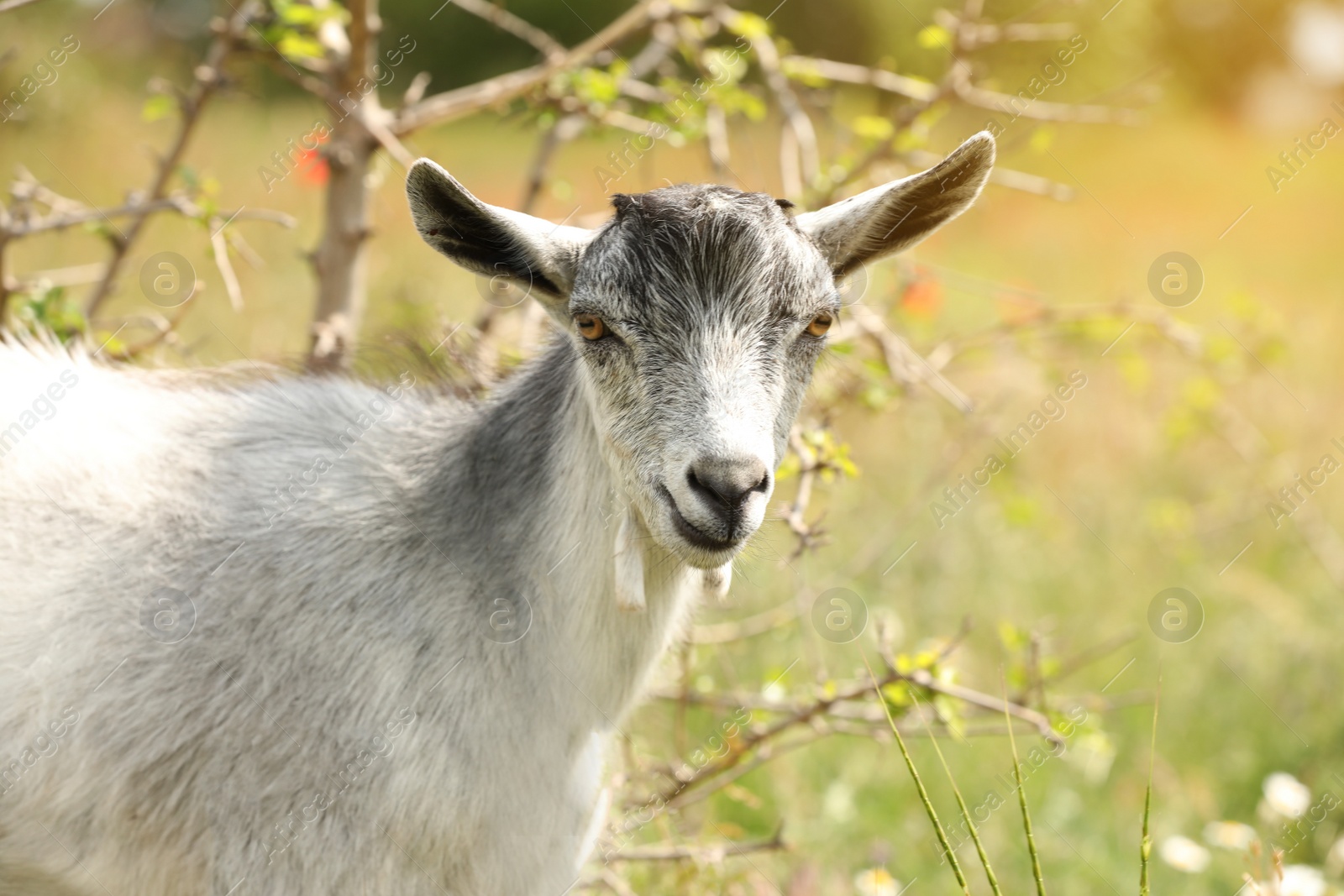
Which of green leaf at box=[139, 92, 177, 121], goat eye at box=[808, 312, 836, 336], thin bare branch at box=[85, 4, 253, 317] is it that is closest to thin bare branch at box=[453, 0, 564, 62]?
thin bare branch at box=[85, 4, 253, 317]

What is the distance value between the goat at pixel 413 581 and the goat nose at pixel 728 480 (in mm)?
72

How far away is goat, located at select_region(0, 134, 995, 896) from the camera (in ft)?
10.7

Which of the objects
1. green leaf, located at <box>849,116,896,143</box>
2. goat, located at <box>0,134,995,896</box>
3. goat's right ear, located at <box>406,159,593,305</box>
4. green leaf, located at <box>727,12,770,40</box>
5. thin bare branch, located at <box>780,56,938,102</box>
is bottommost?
goat, located at <box>0,134,995,896</box>

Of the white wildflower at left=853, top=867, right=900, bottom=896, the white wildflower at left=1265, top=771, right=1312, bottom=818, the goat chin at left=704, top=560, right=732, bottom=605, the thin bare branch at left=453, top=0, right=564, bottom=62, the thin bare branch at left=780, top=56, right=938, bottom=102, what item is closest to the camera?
the goat chin at left=704, top=560, right=732, bottom=605

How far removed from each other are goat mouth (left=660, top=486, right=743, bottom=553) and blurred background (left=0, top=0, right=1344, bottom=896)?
595mm

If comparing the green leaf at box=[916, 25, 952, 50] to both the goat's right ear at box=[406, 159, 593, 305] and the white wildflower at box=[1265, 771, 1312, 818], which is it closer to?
the goat's right ear at box=[406, 159, 593, 305]

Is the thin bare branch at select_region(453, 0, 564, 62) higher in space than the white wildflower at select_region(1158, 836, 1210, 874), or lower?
higher

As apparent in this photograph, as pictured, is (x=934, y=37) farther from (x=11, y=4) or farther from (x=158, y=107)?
(x=11, y=4)

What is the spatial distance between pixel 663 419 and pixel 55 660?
2048 mm

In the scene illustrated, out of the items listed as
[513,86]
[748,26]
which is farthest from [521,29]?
[748,26]

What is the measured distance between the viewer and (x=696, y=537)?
3004 millimetres

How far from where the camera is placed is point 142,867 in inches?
133

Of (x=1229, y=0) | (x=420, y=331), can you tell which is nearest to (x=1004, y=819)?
(x=420, y=331)

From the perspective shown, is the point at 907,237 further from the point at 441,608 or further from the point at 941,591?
the point at 941,591
